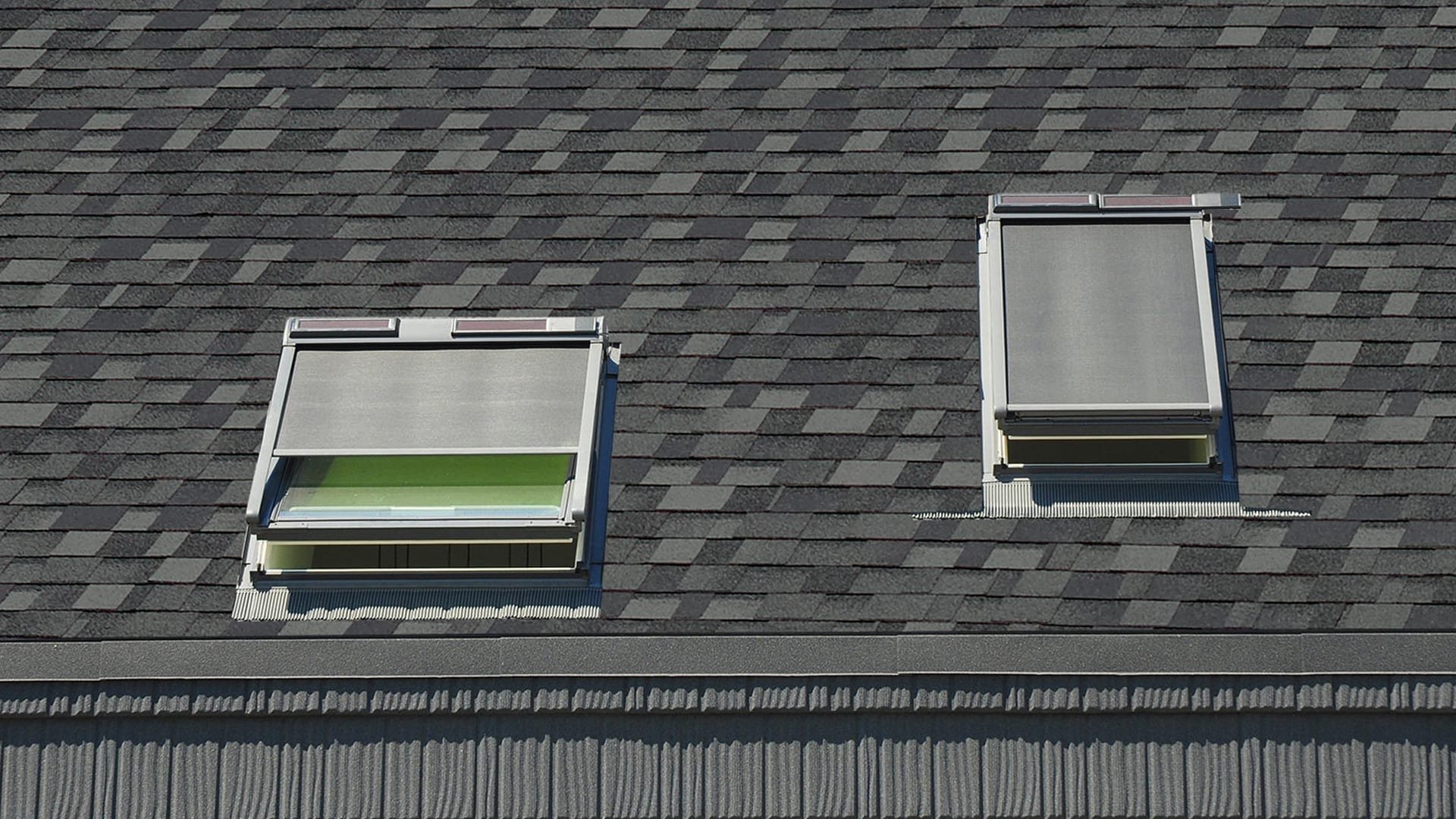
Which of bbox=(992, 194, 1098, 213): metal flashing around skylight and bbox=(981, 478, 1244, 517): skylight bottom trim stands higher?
bbox=(992, 194, 1098, 213): metal flashing around skylight

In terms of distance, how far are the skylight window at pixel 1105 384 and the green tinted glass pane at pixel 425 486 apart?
196cm

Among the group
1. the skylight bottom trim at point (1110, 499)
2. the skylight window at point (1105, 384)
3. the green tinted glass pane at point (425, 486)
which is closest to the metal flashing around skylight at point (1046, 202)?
the skylight window at point (1105, 384)

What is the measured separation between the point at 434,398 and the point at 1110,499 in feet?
9.99

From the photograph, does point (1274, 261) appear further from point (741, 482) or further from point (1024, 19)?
point (741, 482)

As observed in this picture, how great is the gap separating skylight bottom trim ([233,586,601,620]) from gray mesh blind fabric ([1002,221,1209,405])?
7.06 feet

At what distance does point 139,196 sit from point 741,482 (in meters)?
3.67

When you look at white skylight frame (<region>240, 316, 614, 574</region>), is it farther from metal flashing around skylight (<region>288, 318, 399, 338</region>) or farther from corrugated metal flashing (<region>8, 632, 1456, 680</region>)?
corrugated metal flashing (<region>8, 632, 1456, 680</region>)

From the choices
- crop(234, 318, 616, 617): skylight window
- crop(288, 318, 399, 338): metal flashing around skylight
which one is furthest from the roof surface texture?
crop(288, 318, 399, 338): metal flashing around skylight

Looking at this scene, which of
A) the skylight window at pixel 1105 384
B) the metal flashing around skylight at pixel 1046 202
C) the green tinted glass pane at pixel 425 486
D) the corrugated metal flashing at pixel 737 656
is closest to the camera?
the corrugated metal flashing at pixel 737 656

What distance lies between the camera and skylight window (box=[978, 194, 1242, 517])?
24.6 ft

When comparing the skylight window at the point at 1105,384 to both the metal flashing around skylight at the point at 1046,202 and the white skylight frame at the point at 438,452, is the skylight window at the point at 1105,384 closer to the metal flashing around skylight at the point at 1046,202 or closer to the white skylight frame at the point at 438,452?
the metal flashing around skylight at the point at 1046,202

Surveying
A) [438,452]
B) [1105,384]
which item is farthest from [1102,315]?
[438,452]

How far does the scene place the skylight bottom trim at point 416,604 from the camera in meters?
7.29

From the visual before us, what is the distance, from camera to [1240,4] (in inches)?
373
